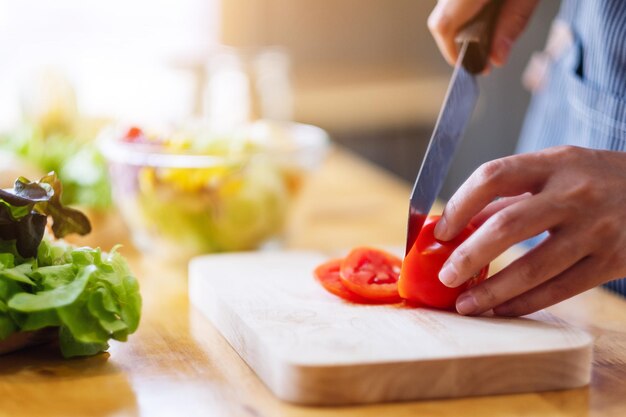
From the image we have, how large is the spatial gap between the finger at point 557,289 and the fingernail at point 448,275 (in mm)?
82

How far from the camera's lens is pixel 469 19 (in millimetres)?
1587

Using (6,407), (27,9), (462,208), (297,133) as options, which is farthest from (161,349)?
(27,9)

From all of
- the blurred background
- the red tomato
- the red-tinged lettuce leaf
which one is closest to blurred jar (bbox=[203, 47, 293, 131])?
the blurred background

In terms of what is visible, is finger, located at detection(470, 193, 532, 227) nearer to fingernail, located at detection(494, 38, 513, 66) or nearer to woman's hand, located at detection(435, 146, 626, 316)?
woman's hand, located at detection(435, 146, 626, 316)

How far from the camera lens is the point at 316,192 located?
2.42 meters

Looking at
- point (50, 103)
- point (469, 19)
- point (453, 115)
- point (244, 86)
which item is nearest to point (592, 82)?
point (469, 19)

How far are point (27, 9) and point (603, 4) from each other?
2392mm

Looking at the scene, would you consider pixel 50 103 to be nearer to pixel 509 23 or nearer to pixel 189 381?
pixel 509 23

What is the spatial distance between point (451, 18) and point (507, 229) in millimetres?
574

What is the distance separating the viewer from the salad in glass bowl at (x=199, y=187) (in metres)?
1.65

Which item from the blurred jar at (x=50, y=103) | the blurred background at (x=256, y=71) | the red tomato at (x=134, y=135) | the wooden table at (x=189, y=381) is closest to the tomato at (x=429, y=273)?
the wooden table at (x=189, y=381)

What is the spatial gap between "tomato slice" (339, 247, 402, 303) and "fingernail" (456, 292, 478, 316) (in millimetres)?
101

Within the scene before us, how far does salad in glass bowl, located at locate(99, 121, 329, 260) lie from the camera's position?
1.65 m

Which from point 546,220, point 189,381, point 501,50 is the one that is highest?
point 501,50
